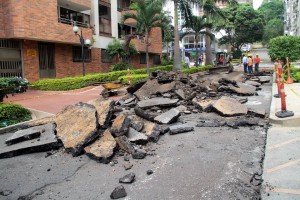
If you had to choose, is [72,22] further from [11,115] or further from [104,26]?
[11,115]

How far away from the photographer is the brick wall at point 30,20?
17.5 m

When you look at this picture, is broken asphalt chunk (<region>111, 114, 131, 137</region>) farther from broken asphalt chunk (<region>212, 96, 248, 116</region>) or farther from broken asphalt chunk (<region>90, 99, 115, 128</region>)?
broken asphalt chunk (<region>212, 96, 248, 116</region>)

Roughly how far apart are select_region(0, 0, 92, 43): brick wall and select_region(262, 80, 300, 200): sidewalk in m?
15.7

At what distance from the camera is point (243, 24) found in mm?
50875

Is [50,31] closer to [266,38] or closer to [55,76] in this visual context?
[55,76]

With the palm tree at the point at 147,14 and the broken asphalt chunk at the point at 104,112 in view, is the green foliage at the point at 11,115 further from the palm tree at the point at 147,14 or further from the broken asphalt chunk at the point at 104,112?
the palm tree at the point at 147,14

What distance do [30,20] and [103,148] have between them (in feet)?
50.1

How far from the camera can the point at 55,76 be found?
21.6 metres

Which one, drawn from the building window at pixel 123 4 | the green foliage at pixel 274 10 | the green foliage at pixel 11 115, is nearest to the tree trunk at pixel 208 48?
the building window at pixel 123 4

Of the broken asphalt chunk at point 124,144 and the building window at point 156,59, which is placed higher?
the building window at point 156,59

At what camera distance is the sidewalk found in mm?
3494

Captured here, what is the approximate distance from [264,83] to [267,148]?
12512mm

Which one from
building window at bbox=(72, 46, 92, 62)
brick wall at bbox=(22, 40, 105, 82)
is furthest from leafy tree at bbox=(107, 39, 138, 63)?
building window at bbox=(72, 46, 92, 62)

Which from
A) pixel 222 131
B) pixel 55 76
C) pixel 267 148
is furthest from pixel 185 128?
pixel 55 76
